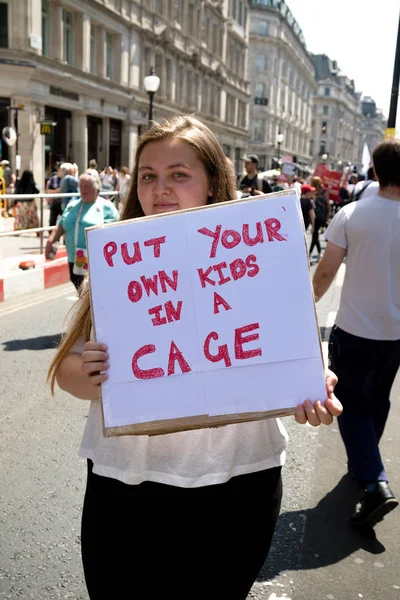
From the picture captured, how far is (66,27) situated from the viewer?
28.1 m

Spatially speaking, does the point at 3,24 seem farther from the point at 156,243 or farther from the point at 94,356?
the point at 94,356

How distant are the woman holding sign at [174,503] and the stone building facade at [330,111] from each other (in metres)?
112

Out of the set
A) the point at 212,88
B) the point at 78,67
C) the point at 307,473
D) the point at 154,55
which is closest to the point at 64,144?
the point at 78,67

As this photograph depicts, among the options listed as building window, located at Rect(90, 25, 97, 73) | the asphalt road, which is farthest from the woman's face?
building window, located at Rect(90, 25, 97, 73)

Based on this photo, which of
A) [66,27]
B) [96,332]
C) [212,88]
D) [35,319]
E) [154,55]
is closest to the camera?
[96,332]

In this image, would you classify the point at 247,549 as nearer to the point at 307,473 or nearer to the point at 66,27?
the point at 307,473

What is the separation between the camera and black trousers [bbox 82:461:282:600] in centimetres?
158

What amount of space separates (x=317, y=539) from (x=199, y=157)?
204 centimetres

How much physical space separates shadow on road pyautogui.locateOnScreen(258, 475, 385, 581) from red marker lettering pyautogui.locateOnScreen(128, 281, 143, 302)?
5.58 ft

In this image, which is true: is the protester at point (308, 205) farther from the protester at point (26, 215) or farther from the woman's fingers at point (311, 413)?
the woman's fingers at point (311, 413)

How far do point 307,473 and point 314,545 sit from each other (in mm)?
780

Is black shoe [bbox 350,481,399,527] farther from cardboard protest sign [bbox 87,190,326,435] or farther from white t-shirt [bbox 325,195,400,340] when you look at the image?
cardboard protest sign [bbox 87,190,326,435]

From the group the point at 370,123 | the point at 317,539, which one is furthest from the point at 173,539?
the point at 370,123

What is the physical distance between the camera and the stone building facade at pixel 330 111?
378ft
